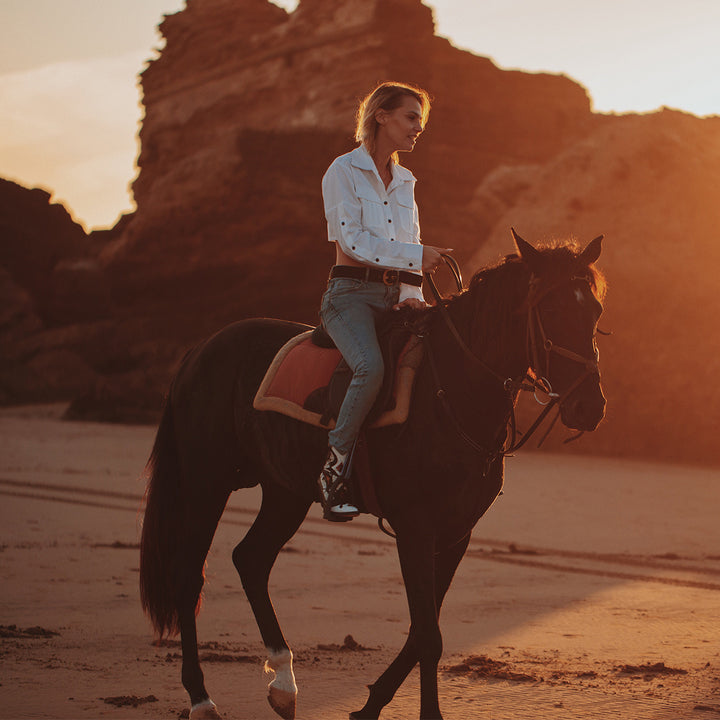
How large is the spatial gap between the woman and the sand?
110 cm

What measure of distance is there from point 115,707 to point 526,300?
2.25 m

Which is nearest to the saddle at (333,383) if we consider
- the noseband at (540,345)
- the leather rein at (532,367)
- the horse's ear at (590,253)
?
the leather rein at (532,367)

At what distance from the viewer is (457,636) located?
17.3ft

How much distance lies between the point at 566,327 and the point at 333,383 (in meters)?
1.04

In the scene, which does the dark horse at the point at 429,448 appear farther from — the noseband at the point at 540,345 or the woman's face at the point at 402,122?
the woman's face at the point at 402,122

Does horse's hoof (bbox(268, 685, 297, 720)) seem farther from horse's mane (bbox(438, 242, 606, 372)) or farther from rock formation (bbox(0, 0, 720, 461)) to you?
rock formation (bbox(0, 0, 720, 461))

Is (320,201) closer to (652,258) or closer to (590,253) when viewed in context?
(652,258)

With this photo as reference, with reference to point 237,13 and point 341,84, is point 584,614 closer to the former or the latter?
point 341,84

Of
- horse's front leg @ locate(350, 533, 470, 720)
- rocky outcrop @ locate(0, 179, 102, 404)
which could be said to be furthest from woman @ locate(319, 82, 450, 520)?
rocky outcrop @ locate(0, 179, 102, 404)

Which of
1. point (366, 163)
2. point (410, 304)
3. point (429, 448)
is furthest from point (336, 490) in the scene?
point (366, 163)

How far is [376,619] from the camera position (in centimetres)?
569

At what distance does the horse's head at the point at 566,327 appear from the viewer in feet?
11.2

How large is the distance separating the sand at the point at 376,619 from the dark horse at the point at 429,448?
34 centimetres

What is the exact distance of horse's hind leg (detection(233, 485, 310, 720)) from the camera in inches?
167
